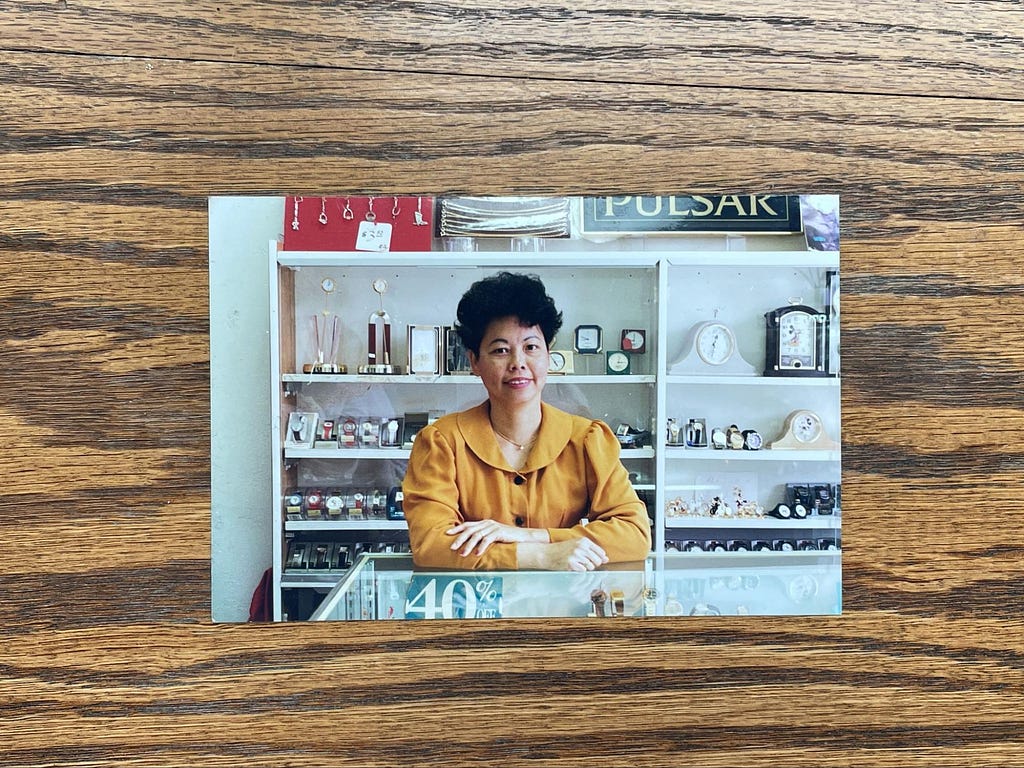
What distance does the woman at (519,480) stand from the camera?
122 cm

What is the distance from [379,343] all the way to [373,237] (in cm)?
16

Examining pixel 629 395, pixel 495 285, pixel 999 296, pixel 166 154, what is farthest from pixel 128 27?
pixel 999 296

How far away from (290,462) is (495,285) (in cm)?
41

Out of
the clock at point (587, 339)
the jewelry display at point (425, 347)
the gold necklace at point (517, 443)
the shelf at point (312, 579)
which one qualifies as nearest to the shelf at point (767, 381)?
the clock at point (587, 339)

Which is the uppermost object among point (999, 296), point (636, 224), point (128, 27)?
point (128, 27)

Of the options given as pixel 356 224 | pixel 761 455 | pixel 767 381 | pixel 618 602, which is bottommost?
pixel 618 602

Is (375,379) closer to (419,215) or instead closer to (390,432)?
(390,432)

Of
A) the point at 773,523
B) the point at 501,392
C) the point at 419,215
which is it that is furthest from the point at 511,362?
the point at 773,523

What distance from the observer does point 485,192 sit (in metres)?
1.23

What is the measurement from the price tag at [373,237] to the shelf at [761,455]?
0.56 meters

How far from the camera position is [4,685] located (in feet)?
3.97

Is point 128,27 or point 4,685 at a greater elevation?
point 128,27

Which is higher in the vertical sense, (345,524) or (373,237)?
(373,237)

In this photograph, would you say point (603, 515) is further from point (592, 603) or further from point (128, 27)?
point (128, 27)
